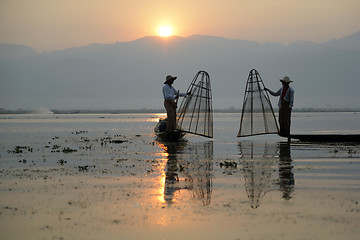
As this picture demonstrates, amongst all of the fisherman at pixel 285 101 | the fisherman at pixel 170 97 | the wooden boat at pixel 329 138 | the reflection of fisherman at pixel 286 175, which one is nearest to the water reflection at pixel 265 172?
the reflection of fisherman at pixel 286 175

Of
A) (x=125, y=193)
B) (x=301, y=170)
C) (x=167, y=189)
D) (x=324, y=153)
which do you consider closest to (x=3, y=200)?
(x=125, y=193)

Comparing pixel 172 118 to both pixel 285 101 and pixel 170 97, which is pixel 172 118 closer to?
pixel 170 97

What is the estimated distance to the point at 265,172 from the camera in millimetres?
13500

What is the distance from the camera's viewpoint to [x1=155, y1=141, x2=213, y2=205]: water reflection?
10.4 meters

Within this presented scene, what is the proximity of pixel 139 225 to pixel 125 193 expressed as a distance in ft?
9.03

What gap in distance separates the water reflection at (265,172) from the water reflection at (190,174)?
97 centimetres

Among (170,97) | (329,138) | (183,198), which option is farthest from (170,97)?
(183,198)

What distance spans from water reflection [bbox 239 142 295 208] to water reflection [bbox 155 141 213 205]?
38.3 inches

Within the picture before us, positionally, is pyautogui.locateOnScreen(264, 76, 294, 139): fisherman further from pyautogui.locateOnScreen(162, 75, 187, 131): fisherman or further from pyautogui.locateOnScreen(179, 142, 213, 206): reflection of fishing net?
pyautogui.locateOnScreen(162, 75, 187, 131): fisherman

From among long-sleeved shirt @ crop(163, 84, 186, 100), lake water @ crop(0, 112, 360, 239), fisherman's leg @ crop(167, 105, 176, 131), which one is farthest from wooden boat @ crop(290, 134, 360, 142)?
lake water @ crop(0, 112, 360, 239)

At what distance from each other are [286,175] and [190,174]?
2.55 meters

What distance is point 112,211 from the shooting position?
8984 millimetres

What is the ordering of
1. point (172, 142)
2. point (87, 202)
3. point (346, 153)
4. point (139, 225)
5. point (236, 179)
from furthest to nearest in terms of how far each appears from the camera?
point (172, 142)
point (346, 153)
point (236, 179)
point (87, 202)
point (139, 225)

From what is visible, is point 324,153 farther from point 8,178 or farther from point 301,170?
point 8,178
